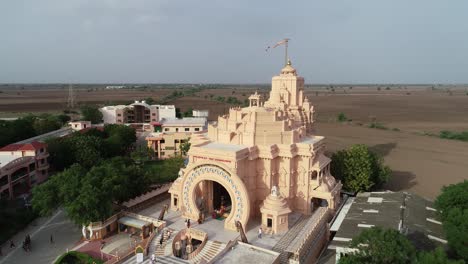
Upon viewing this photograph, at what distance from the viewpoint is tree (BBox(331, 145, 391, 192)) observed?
103 feet

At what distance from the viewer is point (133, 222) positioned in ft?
81.6

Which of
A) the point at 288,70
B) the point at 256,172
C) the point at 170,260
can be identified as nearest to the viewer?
the point at 170,260

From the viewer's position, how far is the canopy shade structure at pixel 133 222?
24453 mm

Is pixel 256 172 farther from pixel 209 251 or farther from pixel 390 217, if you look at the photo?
pixel 390 217

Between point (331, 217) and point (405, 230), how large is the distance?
556cm

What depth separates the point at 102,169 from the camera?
2677cm

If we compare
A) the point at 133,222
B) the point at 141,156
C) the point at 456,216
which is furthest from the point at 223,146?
the point at 141,156

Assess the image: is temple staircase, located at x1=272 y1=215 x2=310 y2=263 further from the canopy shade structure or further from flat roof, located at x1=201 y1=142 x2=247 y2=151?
the canopy shade structure

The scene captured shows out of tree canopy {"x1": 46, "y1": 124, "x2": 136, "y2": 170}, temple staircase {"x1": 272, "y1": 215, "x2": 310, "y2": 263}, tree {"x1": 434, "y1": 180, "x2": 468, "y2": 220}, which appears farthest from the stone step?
tree canopy {"x1": 46, "y1": 124, "x2": 136, "y2": 170}

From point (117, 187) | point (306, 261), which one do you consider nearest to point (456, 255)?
point (306, 261)

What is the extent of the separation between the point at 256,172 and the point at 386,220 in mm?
9398

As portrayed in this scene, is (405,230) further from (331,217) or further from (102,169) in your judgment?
(102,169)

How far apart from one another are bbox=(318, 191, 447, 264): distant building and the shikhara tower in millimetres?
2181

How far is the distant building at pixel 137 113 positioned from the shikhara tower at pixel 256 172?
45859 mm
